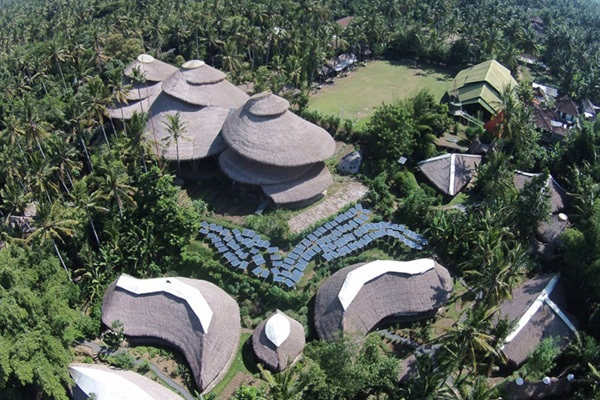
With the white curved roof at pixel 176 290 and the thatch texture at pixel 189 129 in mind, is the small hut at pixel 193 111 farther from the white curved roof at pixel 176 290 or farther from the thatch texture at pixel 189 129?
the white curved roof at pixel 176 290

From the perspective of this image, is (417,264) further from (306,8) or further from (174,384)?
(306,8)

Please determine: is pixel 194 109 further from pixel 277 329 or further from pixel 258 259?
pixel 277 329

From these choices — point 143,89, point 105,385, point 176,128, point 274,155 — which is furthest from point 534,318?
point 143,89

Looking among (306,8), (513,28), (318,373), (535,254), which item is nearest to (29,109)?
(318,373)

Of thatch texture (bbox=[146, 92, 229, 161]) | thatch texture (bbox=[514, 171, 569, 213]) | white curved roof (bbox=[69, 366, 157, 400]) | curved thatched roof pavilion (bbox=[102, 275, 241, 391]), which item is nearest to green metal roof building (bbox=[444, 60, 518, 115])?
thatch texture (bbox=[514, 171, 569, 213])

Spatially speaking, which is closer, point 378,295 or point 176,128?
point 378,295
